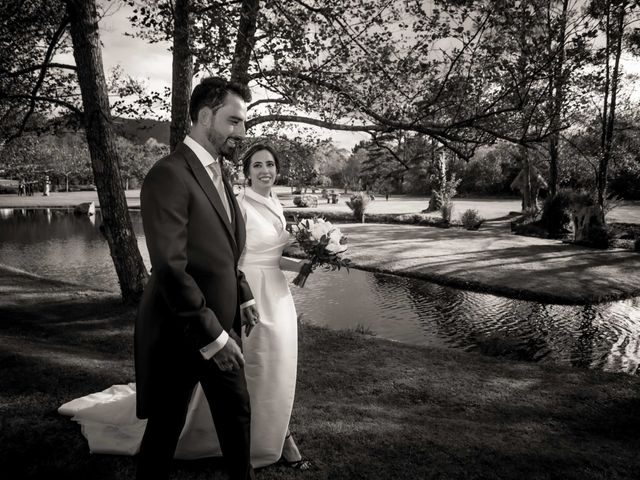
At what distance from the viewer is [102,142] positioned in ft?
28.5

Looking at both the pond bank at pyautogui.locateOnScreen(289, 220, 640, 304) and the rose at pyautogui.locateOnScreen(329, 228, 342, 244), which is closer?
the rose at pyautogui.locateOnScreen(329, 228, 342, 244)

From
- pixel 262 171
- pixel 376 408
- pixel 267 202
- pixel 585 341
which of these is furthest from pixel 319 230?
pixel 585 341

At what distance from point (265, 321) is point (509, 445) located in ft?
9.82

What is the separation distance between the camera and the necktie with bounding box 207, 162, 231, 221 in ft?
9.73

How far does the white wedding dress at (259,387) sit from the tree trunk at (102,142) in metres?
5.60

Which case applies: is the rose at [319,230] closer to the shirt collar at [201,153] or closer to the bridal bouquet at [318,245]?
the bridal bouquet at [318,245]

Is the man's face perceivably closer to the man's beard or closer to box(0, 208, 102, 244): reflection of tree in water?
the man's beard

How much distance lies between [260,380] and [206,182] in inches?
71.5

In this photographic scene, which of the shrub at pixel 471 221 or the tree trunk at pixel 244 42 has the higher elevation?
the tree trunk at pixel 244 42

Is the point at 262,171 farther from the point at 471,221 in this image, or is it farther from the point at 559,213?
the point at 471,221

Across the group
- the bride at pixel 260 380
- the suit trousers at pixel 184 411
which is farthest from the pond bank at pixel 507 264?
the suit trousers at pixel 184 411

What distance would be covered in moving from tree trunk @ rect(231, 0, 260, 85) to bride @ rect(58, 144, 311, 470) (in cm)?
482

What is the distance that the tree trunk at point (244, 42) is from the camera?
313 inches

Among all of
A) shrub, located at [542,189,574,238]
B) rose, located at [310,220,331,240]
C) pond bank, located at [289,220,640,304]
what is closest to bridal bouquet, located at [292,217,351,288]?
rose, located at [310,220,331,240]
